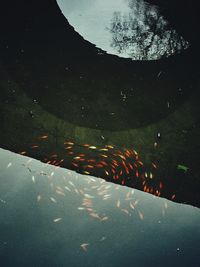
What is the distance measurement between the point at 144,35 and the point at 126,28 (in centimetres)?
53

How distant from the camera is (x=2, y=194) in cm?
411

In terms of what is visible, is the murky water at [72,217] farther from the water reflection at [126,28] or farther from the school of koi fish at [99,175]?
the water reflection at [126,28]

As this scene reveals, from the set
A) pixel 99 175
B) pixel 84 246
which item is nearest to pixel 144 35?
pixel 99 175

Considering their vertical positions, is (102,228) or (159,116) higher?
(159,116)

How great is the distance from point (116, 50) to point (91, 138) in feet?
6.49

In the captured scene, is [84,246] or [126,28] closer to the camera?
[84,246]

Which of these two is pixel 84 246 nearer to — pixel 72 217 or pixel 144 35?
pixel 72 217

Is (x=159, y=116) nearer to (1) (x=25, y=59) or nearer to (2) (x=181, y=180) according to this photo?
(2) (x=181, y=180)

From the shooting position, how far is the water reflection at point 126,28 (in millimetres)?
4715

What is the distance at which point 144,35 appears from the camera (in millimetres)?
5250

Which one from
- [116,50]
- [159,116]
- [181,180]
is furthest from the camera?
[116,50]

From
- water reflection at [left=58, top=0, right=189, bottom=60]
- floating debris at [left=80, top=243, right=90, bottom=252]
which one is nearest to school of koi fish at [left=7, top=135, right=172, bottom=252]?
floating debris at [left=80, top=243, right=90, bottom=252]

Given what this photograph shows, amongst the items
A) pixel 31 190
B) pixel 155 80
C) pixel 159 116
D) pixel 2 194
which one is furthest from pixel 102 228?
pixel 155 80

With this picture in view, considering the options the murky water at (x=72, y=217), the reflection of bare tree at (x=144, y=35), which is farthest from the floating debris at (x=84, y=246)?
the reflection of bare tree at (x=144, y=35)
